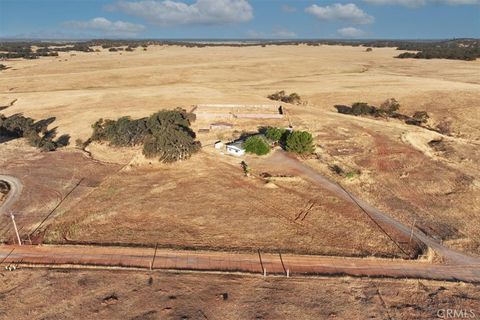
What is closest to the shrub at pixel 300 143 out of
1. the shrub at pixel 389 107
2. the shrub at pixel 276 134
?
the shrub at pixel 276 134

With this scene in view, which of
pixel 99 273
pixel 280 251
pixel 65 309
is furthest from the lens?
pixel 280 251

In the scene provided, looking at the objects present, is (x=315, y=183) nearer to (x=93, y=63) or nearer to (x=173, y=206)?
(x=173, y=206)

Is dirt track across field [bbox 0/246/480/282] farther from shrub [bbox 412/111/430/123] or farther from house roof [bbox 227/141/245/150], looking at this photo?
shrub [bbox 412/111/430/123]

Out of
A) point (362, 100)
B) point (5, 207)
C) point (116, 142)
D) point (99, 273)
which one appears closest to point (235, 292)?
point (99, 273)

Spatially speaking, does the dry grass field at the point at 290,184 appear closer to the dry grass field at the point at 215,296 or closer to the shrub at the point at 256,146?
the shrub at the point at 256,146

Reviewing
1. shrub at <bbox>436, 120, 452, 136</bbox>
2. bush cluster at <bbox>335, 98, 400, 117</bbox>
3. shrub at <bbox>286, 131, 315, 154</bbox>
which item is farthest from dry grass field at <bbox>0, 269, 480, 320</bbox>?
bush cluster at <bbox>335, 98, 400, 117</bbox>

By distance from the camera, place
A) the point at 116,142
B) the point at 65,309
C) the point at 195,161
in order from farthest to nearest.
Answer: the point at 116,142 → the point at 195,161 → the point at 65,309
